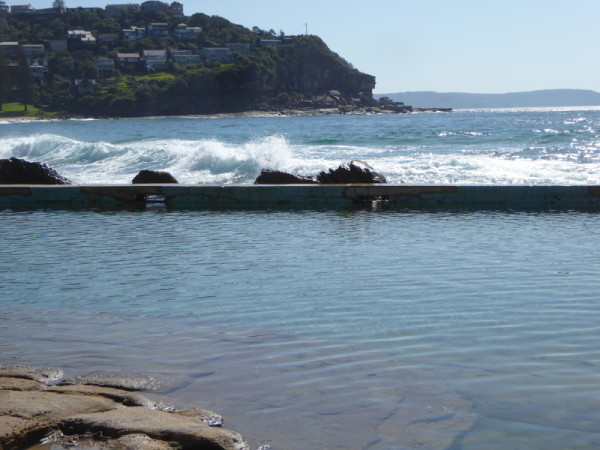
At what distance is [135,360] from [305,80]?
130989 millimetres

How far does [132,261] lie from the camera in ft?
25.4

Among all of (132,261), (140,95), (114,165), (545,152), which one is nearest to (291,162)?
(114,165)

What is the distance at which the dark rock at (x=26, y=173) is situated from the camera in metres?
15.5

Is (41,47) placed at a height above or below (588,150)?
above

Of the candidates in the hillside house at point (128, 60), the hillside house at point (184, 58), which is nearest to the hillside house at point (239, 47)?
the hillside house at point (184, 58)

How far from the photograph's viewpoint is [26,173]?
615 inches

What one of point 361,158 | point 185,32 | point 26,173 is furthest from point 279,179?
point 185,32

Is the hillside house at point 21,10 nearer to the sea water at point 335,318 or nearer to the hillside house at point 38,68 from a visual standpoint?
the hillside house at point 38,68

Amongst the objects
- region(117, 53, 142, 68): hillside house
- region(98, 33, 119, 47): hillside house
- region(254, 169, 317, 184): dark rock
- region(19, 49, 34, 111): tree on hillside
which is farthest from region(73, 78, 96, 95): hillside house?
region(254, 169, 317, 184): dark rock

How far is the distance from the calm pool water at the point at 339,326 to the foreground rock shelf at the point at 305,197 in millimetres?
2874

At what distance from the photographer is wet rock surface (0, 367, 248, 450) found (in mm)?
3297

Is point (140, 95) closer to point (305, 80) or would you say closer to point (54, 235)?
point (305, 80)

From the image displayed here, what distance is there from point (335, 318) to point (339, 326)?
202 mm

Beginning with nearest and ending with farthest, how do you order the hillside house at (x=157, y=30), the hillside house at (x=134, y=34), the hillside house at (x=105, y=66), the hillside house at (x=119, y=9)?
1. the hillside house at (x=105, y=66)
2. the hillside house at (x=134, y=34)
3. the hillside house at (x=157, y=30)
4. the hillside house at (x=119, y=9)
